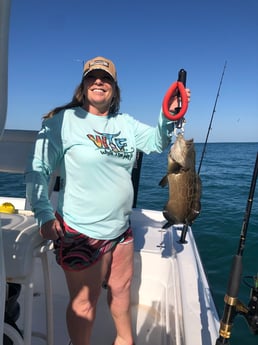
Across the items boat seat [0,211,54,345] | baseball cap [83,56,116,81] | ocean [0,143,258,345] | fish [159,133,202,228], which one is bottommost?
ocean [0,143,258,345]

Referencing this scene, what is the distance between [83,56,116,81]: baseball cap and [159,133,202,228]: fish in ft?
1.87

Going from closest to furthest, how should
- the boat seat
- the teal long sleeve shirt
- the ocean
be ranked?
the boat seat, the teal long sleeve shirt, the ocean

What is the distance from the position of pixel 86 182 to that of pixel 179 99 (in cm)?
72

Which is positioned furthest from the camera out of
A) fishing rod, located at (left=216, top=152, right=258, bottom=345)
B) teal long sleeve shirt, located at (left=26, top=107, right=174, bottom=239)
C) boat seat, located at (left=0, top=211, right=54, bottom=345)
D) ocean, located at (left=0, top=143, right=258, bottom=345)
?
ocean, located at (left=0, top=143, right=258, bottom=345)

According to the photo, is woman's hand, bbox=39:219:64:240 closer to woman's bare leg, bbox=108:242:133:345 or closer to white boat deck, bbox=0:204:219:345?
woman's bare leg, bbox=108:242:133:345

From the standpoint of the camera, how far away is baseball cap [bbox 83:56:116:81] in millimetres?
1931

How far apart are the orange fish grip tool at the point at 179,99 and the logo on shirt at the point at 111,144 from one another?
345 mm

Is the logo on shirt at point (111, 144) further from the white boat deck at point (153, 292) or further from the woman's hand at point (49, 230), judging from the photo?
the white boat deck at point (153, 292)

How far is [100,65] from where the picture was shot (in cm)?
193

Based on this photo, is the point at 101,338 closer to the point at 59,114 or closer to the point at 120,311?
the point at 120,311

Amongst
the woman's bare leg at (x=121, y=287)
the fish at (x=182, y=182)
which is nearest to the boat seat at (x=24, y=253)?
the woman's bare leg at (x=121, y=287)

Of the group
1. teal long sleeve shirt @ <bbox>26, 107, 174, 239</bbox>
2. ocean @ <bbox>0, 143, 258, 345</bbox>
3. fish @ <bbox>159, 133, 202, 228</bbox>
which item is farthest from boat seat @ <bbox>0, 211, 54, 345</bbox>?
ocean @ <bbox>0, 143, 258, 345</bbox>

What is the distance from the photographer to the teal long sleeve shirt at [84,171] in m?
1.89

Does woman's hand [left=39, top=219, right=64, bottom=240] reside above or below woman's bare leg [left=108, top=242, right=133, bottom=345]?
above
